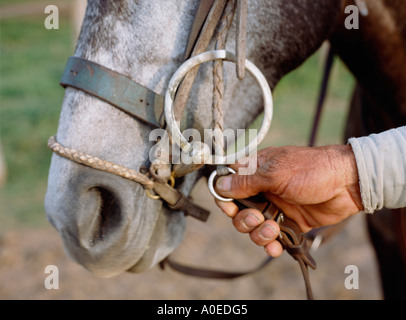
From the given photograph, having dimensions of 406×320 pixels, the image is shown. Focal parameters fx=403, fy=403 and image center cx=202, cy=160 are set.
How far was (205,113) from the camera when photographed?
1.15m

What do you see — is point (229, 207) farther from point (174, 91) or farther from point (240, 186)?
point (174, 91)

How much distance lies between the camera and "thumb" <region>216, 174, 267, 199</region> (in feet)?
3.54

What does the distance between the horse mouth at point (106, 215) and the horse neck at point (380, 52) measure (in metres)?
0.99

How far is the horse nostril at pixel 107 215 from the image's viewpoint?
1.12 metres

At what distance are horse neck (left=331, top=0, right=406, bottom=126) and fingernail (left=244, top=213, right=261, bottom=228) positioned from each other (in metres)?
0.79

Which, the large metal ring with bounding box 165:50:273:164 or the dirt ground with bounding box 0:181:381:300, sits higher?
the large metal ring with bounding box 165:50:273:164

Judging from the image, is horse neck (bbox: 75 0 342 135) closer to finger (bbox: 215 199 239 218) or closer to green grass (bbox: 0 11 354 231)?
finger (bbox: 215 199 239 218)

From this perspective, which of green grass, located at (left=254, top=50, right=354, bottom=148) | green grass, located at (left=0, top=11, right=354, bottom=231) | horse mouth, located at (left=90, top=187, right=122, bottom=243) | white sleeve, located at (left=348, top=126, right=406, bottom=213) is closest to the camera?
white sleeve, located at (left=348, top=126, right=406, bottom=213)

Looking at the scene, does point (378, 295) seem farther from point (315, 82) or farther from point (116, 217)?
point (315, 82)

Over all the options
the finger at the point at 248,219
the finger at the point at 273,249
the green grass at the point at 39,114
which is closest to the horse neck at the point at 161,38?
the finger at the point at 248,219

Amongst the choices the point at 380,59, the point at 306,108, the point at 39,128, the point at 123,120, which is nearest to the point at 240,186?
the point at 123,120

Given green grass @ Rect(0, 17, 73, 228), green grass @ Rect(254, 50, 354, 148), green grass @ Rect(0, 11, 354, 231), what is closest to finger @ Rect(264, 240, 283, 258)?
green grass @ Rect(0, 17, 73, 228)

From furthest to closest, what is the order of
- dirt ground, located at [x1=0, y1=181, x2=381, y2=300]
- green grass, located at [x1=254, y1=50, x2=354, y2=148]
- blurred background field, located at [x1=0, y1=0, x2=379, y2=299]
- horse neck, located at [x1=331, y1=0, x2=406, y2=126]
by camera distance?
green grass, located at [x1=254, y1=50, x2=354, y2=148] < blurred background field, located at [x1=0, y1=0, x2=379, y2=299] < dirt ground, located at [x1=0, y1=181, x2=381, y2=300] < horse neck, located at [x1=331, y1=0, x2=406, y2=126]
